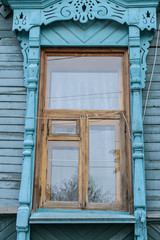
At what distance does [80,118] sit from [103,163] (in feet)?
2.23

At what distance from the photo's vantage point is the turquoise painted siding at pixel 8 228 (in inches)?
127

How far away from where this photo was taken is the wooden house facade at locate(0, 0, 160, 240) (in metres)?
3.12

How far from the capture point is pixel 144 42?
12.0 ft

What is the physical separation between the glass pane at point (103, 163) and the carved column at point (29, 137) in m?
0.78

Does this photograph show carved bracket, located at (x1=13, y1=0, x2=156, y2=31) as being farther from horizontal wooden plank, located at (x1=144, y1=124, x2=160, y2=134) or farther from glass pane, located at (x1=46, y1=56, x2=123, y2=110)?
horizontal wooden plank, located at (x1=144, y1=124, x2=160, y2=134)

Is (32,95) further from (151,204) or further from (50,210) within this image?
(151,204)

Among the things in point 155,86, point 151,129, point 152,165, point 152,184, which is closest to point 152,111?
point 151,129

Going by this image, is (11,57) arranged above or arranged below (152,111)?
above

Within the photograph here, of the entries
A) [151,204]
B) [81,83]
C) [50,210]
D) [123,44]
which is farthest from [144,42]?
[50,210]

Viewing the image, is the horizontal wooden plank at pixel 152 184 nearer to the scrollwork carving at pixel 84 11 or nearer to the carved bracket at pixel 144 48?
the carved bracket at pixel 144 48

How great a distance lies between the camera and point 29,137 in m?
3.28

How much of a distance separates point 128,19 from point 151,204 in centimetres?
248

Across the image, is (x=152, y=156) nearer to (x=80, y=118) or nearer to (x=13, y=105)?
(x=80, y=118)

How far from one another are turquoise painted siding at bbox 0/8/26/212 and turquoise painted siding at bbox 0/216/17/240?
124mm
